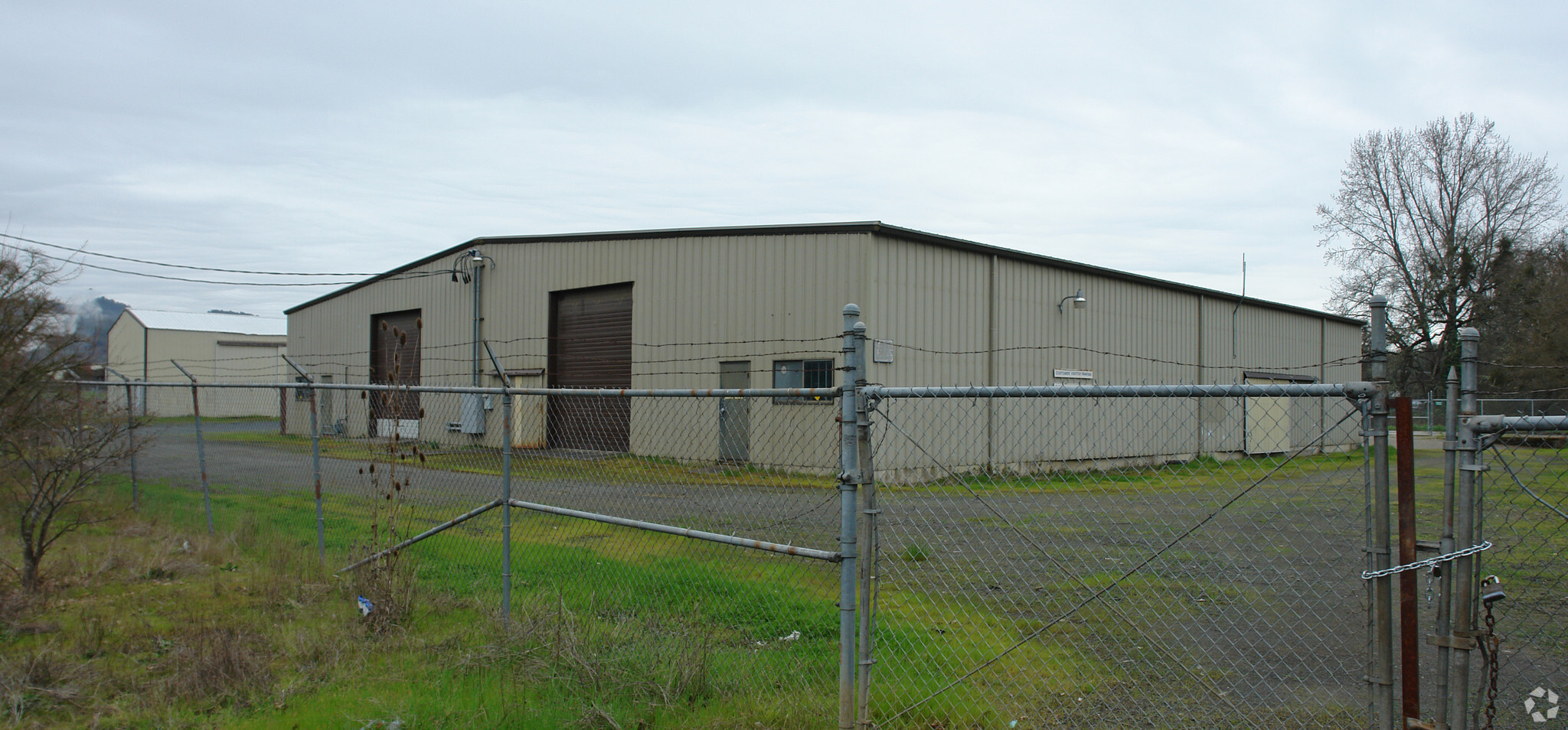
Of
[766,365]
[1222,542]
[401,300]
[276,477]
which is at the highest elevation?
[401,300]

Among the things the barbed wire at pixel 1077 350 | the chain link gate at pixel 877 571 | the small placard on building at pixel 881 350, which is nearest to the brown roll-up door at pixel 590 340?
the small placard on building at pixel 881 350

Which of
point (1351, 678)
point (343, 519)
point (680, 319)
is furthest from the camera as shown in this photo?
point (680, 319)

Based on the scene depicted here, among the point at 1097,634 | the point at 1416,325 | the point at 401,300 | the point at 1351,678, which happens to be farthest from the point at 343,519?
the point at 1416,325

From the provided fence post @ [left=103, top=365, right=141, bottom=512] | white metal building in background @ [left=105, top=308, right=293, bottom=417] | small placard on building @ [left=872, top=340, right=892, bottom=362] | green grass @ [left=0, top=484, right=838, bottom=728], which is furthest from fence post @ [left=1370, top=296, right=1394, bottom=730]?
white metal building in background @ [left=105, top=308, right=293, bottom=417]

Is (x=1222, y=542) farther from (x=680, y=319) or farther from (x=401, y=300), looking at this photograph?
(x=401, y=300)

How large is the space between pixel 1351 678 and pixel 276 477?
10.0m

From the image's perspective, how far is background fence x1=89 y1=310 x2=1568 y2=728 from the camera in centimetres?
408

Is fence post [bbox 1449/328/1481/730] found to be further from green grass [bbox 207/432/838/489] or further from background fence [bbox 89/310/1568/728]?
green grass [bbox 207/432/838/489]

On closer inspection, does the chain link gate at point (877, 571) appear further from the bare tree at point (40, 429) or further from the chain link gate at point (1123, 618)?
the bare tree at point (40, 429)

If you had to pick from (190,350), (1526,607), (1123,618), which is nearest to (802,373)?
(1123,618)

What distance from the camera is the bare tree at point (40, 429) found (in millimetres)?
7664

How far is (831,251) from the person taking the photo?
55.8ft

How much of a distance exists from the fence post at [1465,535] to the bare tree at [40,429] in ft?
29.9

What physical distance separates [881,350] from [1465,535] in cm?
1353
